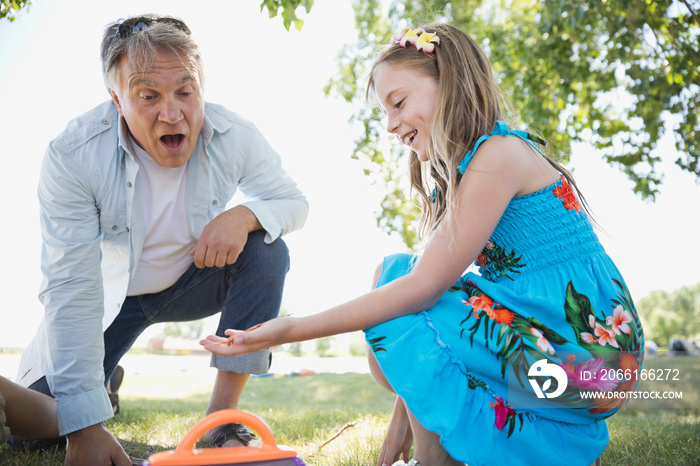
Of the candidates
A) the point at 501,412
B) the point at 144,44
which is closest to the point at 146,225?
the point at 144,44

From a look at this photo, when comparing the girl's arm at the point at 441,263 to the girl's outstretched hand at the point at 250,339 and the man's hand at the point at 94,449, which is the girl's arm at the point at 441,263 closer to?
the girl's outstretched hand at the point at 250,339

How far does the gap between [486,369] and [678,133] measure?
4025 mm

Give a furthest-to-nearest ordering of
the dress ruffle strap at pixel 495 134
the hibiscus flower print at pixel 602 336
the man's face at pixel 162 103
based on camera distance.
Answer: the man's face at pixel 162 103
the dress ruffle strap at pixel 495 134
the hibiscus flower print at pixel 602 336

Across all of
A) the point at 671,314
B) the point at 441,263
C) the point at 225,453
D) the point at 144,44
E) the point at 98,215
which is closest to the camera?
the point at 225,453

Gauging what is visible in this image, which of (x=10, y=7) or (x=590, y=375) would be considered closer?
(x=590, y=375)

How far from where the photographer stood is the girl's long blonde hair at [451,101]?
1624 mm

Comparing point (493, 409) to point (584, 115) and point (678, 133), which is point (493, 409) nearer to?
point (678, 133)

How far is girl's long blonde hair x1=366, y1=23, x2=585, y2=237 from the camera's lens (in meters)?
1.62

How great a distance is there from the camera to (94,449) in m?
1.61

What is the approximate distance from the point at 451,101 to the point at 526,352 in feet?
2.41

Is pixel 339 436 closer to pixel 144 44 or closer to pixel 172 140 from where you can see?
pixel 172 140

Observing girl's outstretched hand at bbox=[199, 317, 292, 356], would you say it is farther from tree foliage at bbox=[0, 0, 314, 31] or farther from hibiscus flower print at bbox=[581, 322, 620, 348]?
tree foliage at bbox=[0, 0, 314, 31]

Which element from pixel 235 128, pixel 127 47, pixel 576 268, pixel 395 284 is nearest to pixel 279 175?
pixel 235 128

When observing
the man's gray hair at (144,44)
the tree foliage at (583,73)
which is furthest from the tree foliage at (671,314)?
the man's gray hair at (144,44)
